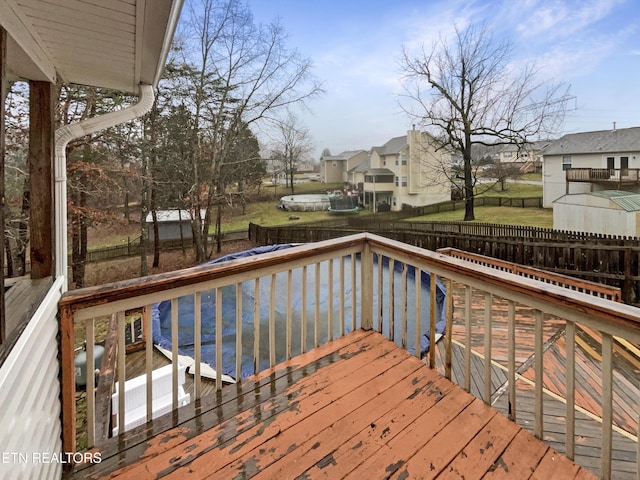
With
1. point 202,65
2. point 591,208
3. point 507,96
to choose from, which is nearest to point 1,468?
point 591,208

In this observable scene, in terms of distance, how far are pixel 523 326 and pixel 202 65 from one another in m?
11.4

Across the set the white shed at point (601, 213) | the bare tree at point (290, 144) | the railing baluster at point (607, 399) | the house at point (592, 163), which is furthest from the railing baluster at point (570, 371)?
the house at point (592, 163)

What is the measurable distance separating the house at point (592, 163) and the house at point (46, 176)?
16780 millimetres

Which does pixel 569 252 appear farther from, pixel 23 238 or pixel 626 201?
pixel 23 238

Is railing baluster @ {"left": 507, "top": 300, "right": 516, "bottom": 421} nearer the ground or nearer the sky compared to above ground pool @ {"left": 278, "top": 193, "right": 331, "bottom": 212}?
nearer the ground

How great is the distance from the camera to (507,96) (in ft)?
46.2

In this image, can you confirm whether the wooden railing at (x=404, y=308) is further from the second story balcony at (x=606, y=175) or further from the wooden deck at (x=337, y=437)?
the second story balcony at (x=606, y=175)

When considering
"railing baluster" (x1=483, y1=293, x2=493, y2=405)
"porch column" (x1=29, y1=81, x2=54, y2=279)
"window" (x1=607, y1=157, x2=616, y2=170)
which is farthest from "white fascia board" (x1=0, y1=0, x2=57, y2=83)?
"window" (x1=607, y1=157, x2=616, y2=170)

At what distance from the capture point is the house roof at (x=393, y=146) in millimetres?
21328

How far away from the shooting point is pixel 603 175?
13961 millimetres

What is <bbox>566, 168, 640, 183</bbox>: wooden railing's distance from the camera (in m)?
13.1

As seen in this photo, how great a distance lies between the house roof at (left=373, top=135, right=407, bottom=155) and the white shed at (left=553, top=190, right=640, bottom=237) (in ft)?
39.3

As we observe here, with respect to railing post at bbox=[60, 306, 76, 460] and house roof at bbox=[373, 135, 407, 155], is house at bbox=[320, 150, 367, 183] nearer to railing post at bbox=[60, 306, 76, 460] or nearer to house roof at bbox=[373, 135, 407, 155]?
house roof at bbox=[373, 135, 407, 155]

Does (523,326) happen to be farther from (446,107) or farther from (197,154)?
(446,107)
